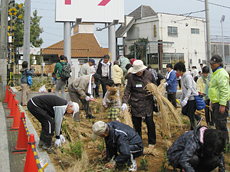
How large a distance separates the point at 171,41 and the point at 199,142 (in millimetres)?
32090

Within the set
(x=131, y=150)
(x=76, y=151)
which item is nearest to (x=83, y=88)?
(x=76, y=151)

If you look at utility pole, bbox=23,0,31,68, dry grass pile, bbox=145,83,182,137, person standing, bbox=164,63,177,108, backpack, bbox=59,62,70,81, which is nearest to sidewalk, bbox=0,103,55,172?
dry grass pile, bbox=145,83,182,137

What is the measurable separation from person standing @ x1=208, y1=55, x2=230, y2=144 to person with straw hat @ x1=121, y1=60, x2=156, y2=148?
111 centimetres

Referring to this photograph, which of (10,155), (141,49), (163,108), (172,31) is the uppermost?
(172,31)

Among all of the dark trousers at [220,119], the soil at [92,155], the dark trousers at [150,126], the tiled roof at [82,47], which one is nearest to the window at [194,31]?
the tiled roof at [82,47]

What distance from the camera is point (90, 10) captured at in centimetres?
1570

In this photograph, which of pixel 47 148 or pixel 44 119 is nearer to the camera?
pixel 44 119

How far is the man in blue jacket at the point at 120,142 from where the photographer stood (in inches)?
146

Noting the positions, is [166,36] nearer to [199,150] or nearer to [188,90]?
[188,90]

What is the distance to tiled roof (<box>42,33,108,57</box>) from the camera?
3572 centimetres

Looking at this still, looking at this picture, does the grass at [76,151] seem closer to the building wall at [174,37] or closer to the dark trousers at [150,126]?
the dark trousers at [150,126]

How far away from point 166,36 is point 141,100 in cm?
3006

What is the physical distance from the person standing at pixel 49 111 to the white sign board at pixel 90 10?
11130 mm

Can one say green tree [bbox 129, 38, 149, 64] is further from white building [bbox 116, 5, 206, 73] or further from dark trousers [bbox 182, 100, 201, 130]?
dark trousers [bbox 182, 100, 201, 130]
